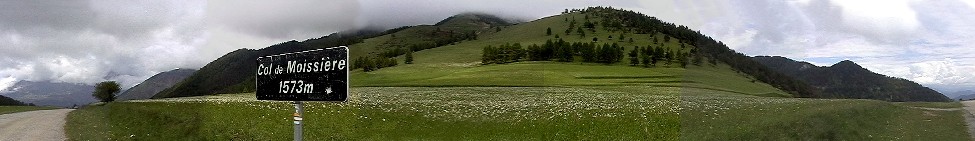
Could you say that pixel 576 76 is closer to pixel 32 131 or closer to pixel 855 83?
pixel 855 83

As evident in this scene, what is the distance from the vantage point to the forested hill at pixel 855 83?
2662 cm

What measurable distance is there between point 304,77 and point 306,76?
59mm

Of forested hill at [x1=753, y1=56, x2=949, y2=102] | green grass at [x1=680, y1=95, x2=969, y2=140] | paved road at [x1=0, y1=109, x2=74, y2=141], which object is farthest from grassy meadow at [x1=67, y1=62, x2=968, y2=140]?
forested hill at [x1=753, y1=56, x2=949, y2=102]

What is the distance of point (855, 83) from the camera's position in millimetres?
41531

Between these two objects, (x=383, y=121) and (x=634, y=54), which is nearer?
(x=383, y=121)

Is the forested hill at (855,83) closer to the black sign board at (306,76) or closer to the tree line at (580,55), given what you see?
the black sign board at (306,76)

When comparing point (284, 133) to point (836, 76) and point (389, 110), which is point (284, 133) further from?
point (836, 76)

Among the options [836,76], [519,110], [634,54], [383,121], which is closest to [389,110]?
[383,121]

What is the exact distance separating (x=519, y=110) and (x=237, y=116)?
38.3ft

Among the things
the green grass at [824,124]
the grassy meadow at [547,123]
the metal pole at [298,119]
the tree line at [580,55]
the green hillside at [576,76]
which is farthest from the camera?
the tree line at [580,55]

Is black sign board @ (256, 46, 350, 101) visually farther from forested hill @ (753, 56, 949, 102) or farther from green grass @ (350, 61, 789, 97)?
green grass @ (350, 61, 789, 97)

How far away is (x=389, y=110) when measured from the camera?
86.2 ft

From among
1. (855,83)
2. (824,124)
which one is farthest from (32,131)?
(855,83)

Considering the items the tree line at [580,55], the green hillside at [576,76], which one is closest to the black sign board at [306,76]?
the green hillside at [576,76]
